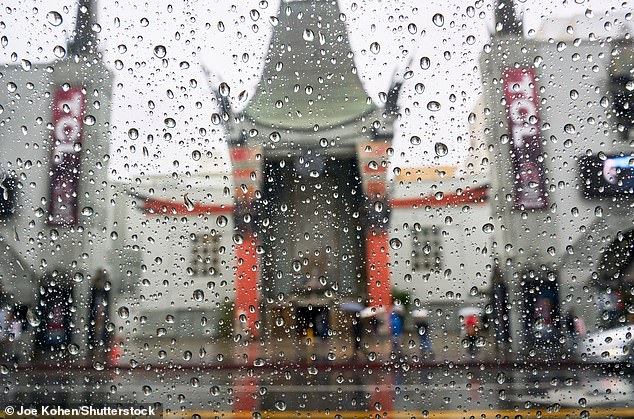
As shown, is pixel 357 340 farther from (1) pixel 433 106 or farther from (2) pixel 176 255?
(1) pixel 433 106

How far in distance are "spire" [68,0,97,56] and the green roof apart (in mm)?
518

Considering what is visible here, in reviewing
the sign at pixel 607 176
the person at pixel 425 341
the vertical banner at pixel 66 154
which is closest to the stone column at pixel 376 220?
the person at pixel 425 341

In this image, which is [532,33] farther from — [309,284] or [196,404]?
[196,404]

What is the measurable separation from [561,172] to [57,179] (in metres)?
1.56

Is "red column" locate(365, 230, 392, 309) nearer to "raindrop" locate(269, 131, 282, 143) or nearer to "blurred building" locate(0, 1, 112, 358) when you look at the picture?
"raindrop" locate(269, 131, 282, 143)

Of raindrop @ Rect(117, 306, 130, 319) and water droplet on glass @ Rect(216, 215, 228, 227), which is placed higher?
water droplet on glass @ Rect(216, 215, 228, 227)

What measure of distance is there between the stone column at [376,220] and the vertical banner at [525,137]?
410mm

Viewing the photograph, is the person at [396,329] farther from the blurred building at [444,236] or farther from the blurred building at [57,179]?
the blurred building at [57,179]

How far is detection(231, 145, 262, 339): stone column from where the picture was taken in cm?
129

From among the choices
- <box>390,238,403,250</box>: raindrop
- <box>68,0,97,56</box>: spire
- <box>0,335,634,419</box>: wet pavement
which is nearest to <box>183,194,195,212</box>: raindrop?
<box>0,335,634,419</box>: wet pavement

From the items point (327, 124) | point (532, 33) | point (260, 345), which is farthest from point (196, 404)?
point (532, 33)

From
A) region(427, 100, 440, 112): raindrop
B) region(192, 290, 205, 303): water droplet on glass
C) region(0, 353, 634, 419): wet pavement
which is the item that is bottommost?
region(0, 353, 634, 419): wet pavement

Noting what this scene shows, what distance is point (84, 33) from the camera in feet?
4.33

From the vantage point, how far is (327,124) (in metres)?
1.38
